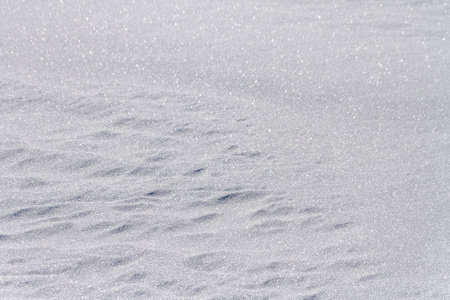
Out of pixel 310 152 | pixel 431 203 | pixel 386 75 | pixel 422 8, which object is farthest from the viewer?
pixel 422 8

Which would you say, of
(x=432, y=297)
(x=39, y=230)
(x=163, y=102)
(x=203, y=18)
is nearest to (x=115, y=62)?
(x=163, y=102)

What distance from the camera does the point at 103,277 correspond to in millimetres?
1801

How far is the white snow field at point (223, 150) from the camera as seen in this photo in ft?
6.08

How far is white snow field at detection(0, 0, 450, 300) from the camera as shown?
1853 millimetres

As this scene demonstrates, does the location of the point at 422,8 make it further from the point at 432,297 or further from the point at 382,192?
the point at 432,297

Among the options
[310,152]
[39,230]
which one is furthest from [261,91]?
[39,230]

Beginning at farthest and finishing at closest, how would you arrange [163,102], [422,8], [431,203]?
[422,8] → [163,102] → [431,203]

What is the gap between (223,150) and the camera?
2.38 metres

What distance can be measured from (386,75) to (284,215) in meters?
1.32

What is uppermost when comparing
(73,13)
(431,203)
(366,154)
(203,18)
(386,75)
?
(73,13)

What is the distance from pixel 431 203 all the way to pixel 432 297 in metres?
0.51

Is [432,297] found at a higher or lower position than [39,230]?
lower

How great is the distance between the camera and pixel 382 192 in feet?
7.22

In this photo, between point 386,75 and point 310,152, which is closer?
point 310,152
